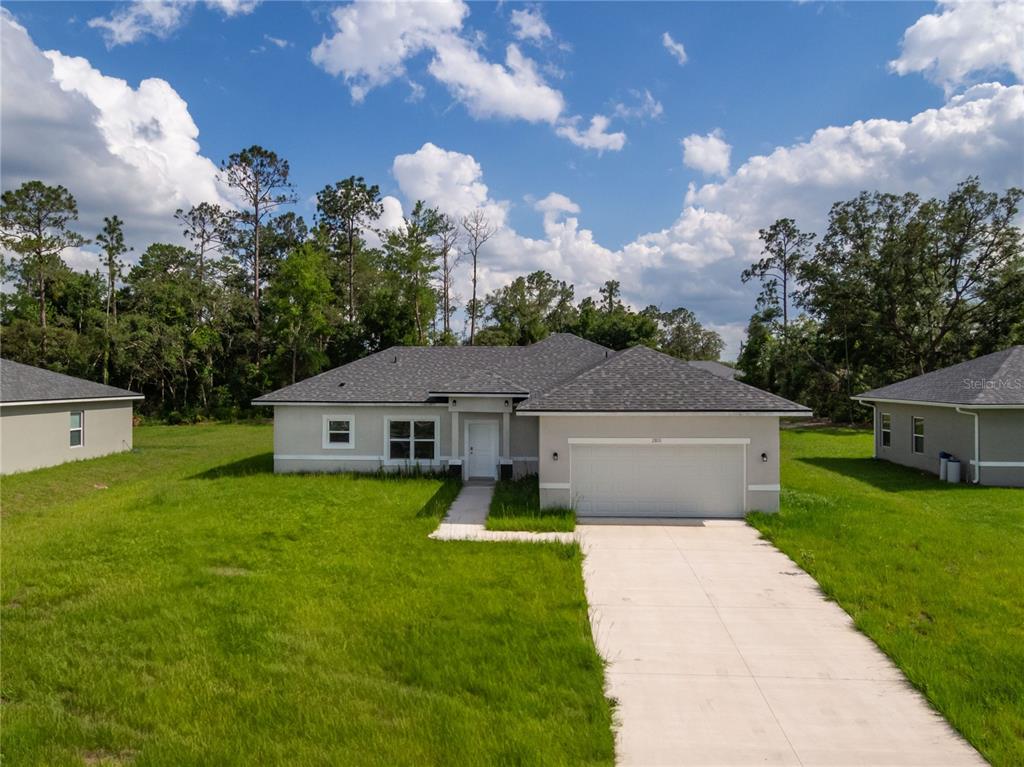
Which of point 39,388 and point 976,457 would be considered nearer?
point 976,457

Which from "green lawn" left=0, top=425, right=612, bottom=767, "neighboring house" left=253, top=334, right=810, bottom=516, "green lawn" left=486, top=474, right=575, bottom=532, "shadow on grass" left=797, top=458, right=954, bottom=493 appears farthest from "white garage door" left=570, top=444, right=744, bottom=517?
"shadow on grass" left=797, top=458, right=954, bottom=493

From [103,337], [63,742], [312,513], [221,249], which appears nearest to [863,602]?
[63,742]

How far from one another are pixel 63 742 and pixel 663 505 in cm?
1068

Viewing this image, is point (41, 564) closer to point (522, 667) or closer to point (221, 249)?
point (522, 667)

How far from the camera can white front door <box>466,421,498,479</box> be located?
17641 millimetres

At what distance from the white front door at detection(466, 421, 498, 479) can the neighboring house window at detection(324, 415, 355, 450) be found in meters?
3.67

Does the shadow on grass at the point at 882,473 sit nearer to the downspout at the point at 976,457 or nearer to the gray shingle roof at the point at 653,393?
the downspout at the point at 976,457

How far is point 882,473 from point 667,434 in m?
11.1

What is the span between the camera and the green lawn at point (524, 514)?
11.5 metres

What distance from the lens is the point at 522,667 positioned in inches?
233

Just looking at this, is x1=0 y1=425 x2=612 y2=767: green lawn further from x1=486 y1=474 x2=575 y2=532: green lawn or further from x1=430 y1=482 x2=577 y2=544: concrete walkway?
x1=486 y1=474 x2=575 y2=532: green lawn

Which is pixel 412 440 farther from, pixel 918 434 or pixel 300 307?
pixel 300 307

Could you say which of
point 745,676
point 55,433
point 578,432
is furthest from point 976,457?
point 55,433

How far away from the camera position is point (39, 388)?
19.9 meters
